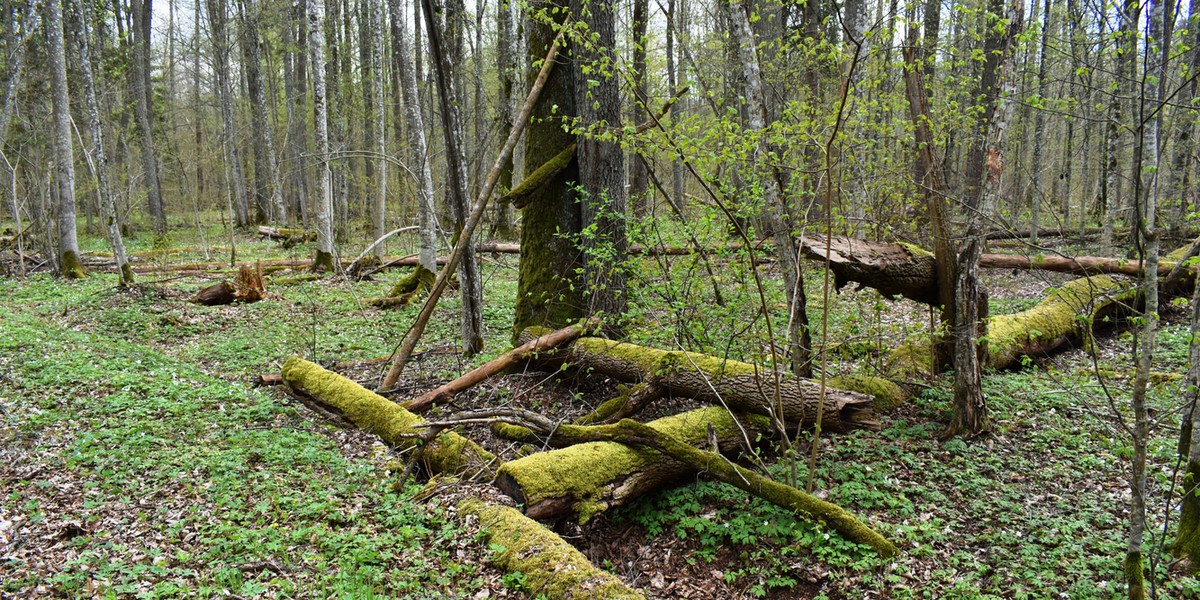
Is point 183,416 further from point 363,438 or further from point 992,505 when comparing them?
point 992,505

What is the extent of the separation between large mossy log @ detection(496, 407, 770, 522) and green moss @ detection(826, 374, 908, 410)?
71.9 inches

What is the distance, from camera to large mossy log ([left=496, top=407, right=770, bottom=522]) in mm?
4652

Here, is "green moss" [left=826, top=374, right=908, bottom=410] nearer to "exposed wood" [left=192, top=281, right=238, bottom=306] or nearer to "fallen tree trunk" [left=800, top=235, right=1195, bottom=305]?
"fallen tree trunk" [left=800, top=235, right=1195, bottom=305]

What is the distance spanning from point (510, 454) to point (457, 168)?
12.6 ft

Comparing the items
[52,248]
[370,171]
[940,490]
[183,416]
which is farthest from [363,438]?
[370,171]

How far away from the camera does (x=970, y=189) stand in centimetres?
676

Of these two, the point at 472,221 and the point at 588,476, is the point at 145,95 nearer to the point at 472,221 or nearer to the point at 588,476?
the point at 472,221

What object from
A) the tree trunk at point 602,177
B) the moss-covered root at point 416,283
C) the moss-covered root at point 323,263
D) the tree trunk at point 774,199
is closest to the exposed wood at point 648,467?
the tree trunk at point 774,199

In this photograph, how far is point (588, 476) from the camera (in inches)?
192

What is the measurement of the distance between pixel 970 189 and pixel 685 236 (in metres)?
3.07

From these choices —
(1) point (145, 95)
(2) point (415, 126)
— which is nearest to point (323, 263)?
(2) point (415, 126)

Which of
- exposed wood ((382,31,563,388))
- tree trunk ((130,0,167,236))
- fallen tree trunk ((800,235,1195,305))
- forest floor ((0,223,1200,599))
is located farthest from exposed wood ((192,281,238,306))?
tree trunk ((130,0,167,236))

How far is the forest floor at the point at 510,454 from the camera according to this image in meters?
3.93

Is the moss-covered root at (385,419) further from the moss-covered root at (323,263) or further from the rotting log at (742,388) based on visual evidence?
the moss-covered root at (323,263)
